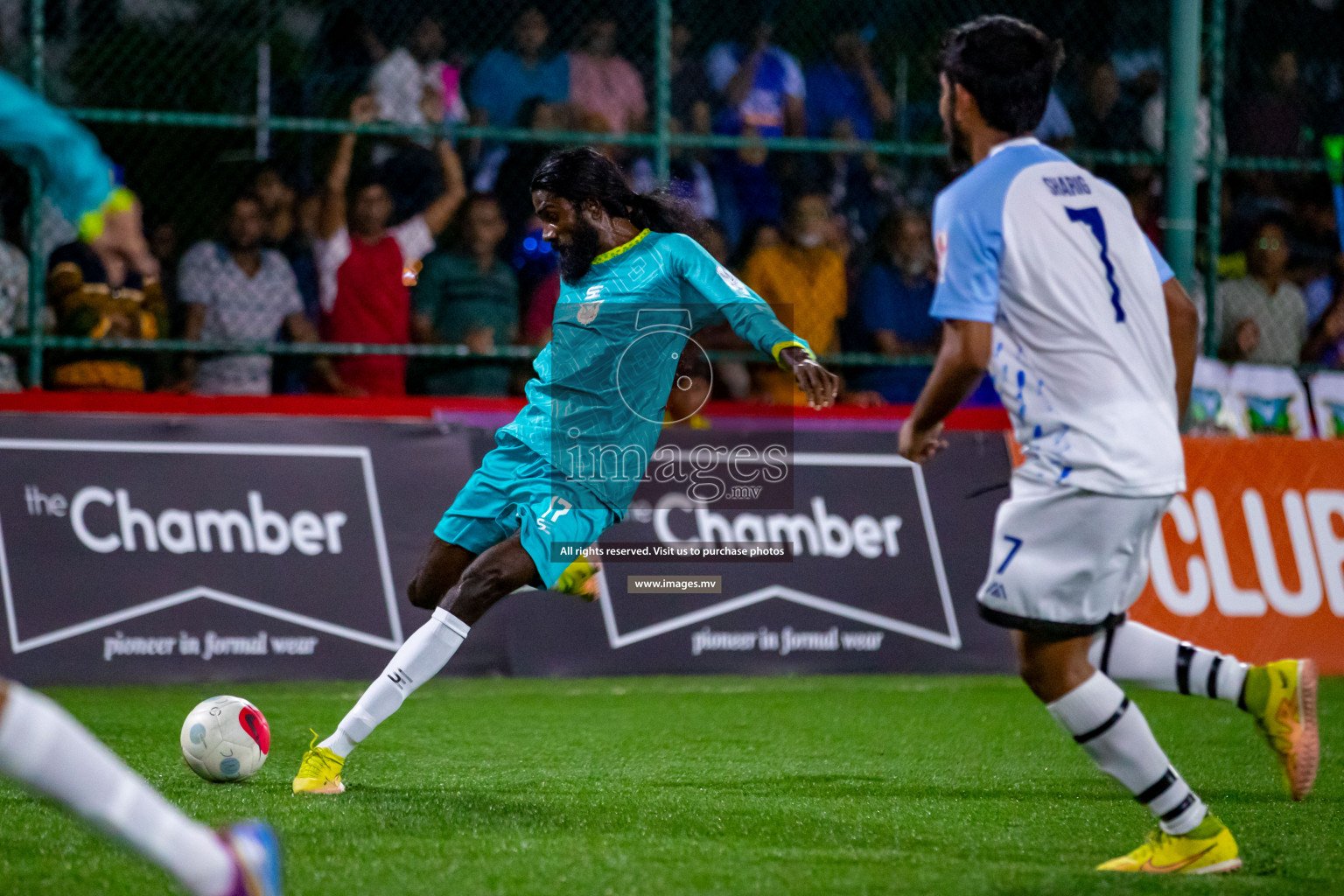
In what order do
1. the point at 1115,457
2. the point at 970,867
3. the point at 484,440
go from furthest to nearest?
1. the point at 484,440
2. the point at 970,867
3. the point at 1115,457

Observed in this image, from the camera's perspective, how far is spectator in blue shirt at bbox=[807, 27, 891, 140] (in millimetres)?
10523

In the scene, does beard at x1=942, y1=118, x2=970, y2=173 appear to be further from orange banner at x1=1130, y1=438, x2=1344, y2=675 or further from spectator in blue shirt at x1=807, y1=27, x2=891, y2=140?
spectator in blue shirt at x1=807, y1=27, x2=891, y2=140

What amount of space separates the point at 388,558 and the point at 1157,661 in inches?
198

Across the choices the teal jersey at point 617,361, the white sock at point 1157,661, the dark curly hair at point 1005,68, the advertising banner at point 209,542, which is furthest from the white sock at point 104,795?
the advertising banner at point 209,542

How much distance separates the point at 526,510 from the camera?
17.2 feet

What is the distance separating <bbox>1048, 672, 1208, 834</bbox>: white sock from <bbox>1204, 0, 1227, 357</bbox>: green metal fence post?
6.82 meters

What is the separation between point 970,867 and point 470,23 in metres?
7.50

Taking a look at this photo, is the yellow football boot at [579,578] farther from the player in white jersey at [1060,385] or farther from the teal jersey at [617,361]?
the player in white jersey at [1060,385]

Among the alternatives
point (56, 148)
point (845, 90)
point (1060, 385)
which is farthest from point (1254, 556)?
point (56, 148)

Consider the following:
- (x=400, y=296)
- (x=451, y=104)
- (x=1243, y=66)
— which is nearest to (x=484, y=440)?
(x=400, y=296)

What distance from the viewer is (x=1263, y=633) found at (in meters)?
8.95

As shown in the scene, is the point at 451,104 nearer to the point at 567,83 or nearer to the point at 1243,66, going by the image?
the point at 567,83

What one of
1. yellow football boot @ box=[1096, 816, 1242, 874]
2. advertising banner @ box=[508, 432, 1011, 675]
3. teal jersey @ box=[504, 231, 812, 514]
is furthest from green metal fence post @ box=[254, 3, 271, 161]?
yellow football boot @ box=[1096, 816, 1242, 874]

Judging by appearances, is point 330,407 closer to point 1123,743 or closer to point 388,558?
point 388,558
